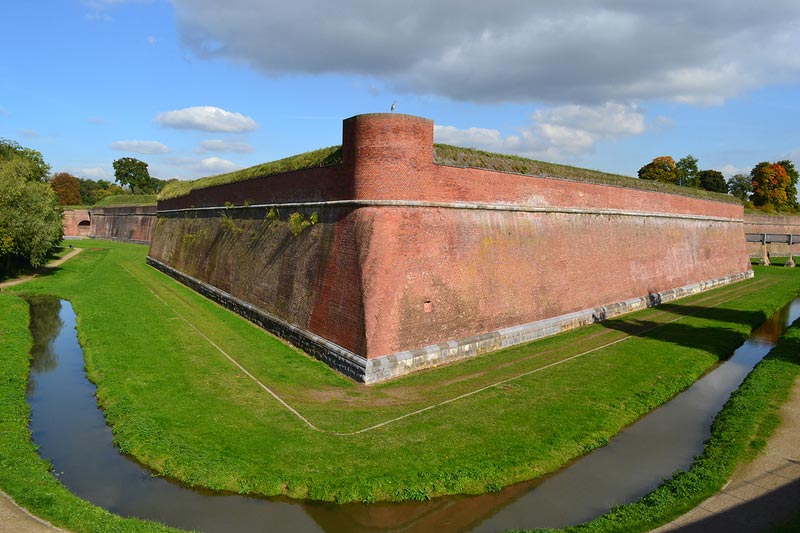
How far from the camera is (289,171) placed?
1884cm

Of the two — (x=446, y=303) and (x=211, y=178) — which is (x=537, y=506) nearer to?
(x=446, y=303)

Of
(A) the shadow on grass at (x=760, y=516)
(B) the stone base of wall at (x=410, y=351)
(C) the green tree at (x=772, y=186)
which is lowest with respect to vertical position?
(A) the shadow on grass at (x=760, y=516)

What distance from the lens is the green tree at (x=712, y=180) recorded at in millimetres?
72938

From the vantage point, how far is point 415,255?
571 inches

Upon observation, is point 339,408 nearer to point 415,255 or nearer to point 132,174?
point 415,255

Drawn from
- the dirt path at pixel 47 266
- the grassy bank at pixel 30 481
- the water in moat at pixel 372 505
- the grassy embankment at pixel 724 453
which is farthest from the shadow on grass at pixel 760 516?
the dirt path at pixel 47 266

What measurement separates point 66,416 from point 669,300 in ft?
94.8

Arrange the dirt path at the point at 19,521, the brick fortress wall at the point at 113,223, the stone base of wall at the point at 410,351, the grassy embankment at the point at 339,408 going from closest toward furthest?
the dirt path at the point at 19,521 → the grassy embankment at the point at 339,408 → the stone base of wall at the point at 410,351 → the brick fortress wall at the point at 113,223

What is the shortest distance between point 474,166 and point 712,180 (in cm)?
7307

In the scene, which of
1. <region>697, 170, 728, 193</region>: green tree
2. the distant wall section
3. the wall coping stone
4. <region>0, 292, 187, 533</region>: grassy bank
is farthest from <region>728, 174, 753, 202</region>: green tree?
<region>0, 292, 187, 533</region>: grassy bank

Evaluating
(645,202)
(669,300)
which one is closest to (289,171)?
(645,202)

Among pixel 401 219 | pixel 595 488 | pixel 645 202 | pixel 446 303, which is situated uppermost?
pixel 645 202

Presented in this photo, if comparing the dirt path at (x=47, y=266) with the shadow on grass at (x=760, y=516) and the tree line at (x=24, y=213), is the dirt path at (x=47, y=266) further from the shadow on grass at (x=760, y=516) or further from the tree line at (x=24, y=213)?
the shadow on grass at (x=760, y=516)

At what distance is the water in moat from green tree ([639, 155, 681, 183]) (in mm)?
62566
